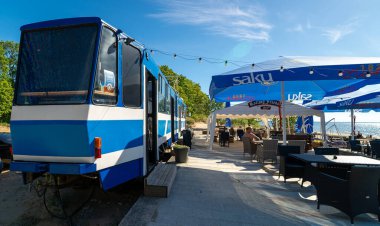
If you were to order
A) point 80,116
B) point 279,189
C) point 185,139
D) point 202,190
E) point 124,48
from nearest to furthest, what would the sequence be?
1. point 80,116
2. point 124,48
3. point 202,190
4. point 279,189
5. point 185,139

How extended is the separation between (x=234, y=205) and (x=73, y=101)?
10.9 feet

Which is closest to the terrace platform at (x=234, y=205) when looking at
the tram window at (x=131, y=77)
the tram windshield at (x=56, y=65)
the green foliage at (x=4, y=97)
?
the tram window at (x=131, y=77)

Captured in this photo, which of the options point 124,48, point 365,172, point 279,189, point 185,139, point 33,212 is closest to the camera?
point 365,172

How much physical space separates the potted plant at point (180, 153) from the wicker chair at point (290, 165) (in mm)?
3210

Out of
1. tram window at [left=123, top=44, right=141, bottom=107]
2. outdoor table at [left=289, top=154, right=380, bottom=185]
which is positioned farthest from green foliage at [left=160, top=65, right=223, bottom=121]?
tram window at [left=123, top=44, right=141, bottom=107]

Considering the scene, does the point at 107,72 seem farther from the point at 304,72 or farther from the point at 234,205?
the point at 304,72

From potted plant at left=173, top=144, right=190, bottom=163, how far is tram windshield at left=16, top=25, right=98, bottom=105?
17.3 ft

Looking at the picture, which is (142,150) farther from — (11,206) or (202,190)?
(11,206)

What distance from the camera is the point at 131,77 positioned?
4.57 metres

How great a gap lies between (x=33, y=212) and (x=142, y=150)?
2328 mm

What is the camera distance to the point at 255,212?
4.43m

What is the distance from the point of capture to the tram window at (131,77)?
441 cm

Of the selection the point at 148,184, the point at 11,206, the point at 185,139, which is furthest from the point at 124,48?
the point at 185,139

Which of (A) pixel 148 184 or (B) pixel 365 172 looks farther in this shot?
(A) pixel 148 184
